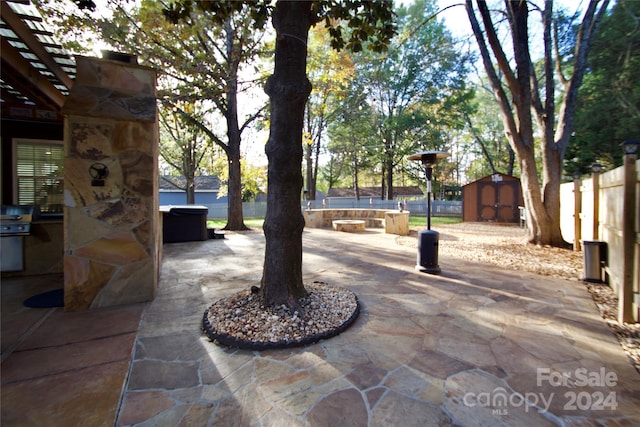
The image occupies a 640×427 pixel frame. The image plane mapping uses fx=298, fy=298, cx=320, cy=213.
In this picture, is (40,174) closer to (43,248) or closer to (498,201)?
(43,248)

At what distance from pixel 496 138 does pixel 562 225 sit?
26.3 meters

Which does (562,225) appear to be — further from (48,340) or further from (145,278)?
(48,340)

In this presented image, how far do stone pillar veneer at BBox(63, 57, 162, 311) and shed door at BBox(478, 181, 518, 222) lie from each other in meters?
17.0

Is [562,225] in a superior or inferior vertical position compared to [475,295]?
superior

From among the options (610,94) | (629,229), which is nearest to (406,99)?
(610,94)

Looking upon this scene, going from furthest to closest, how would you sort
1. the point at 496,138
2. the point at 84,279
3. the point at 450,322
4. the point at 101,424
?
the point at 496,138, the point at 84,279, the point at 450,322, the point at 101,424

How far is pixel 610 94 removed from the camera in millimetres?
14109

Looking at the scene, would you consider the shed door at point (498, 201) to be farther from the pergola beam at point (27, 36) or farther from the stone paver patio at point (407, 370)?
the pergola beam at point (27, 36)

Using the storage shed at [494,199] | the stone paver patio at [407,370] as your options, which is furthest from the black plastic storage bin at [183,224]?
the storage shed at [494,199]

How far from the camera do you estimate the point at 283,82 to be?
312cm

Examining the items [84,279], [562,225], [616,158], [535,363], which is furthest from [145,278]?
[616,158]

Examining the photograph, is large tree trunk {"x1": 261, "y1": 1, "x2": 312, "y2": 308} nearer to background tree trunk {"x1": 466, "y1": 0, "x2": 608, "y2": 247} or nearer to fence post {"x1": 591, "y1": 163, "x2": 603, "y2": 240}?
fence post {"x1": 591, "y1": 163, "x2": 603, "y2": 240}

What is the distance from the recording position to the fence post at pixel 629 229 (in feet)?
9.92

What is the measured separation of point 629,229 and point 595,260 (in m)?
1.97
